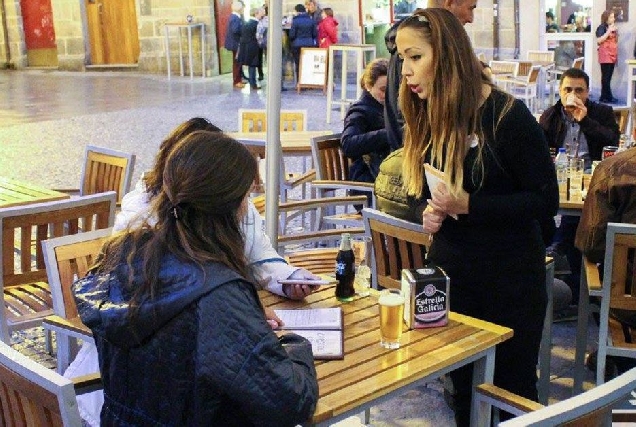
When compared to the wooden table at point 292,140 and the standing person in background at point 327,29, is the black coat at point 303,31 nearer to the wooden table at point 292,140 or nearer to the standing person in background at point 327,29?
the standing person in background at point 327,29

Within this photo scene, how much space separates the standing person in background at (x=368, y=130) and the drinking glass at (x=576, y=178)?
1.21m

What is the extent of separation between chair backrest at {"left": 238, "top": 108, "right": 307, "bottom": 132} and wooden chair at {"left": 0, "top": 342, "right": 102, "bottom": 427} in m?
5.13

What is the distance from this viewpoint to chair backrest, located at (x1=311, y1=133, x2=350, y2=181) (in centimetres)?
583

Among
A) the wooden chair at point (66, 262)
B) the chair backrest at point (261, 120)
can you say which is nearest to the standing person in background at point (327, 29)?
the chair backrest at point (261, 120)

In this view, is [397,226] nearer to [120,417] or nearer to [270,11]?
[270,11]

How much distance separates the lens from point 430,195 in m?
3.03

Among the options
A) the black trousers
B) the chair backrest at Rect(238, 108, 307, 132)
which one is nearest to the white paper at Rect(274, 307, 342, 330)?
the chair backrest at Rect(238, 108, 307, 132)

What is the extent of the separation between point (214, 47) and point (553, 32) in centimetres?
810

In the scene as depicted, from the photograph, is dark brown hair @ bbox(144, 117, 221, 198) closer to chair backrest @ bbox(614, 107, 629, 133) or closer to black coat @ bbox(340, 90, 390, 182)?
black coat @ bbox(340, 90, 390, 182)

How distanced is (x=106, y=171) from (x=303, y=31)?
1291 centimetres

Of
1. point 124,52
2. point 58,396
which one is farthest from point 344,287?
point 124,52

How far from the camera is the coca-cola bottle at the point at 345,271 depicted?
287 cm

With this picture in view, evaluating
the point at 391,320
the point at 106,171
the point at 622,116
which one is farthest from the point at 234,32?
the point at 391,320

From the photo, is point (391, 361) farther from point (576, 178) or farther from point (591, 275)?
point (576, 178)
